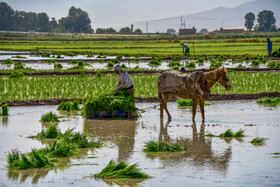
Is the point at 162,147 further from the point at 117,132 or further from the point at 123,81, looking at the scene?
the point at 123,81

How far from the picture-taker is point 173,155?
28.1 ft

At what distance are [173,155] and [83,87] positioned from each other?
35.8 feet

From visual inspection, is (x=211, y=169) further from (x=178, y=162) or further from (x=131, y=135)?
(x=131, y=135)

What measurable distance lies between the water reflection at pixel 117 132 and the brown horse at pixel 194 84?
4.14ft

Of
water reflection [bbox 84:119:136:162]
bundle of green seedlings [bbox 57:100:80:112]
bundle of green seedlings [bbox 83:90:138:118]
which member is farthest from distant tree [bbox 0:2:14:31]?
water reflection [bbox 84:119:136:162]

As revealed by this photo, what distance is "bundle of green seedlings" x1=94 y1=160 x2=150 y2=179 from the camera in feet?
23.5

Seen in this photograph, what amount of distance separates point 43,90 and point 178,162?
35.8 feet

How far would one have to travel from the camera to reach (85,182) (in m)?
7.02

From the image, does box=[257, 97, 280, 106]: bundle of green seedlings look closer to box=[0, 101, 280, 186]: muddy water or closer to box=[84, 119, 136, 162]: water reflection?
box=[0, 101, 280, 186]: muddy water

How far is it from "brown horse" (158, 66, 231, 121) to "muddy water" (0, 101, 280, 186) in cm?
61

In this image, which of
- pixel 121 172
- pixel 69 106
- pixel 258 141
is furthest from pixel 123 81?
pixel 121 172

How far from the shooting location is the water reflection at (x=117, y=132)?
925 centimetres

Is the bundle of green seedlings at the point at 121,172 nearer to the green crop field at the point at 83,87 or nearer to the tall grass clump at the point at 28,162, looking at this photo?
the tall grass clump at the point at 28,162

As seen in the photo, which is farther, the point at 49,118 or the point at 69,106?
the point at 69,106
